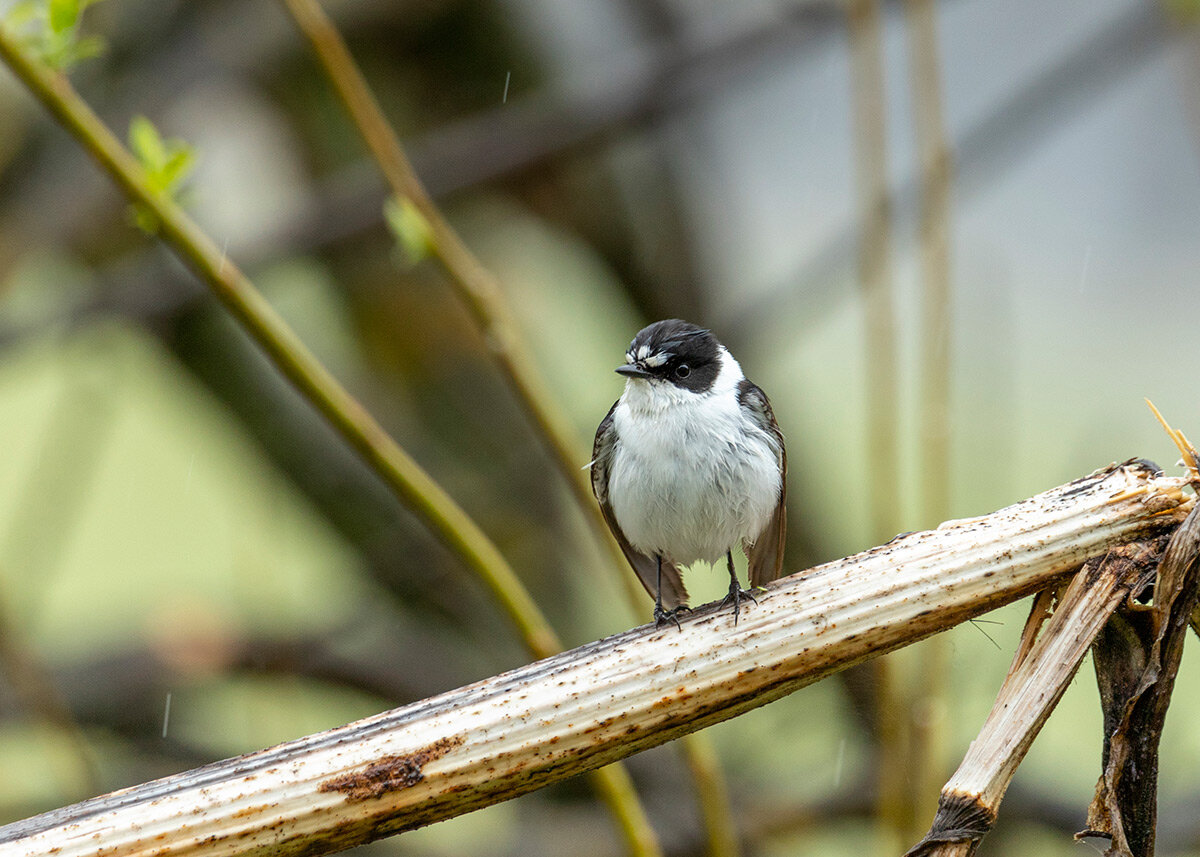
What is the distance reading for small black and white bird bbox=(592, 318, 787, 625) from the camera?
286 cm

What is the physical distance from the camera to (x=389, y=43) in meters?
5.80

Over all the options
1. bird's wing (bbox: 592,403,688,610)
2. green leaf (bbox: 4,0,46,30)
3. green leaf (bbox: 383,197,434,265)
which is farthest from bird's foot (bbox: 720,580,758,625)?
green leaf (bbox: 4,0,46,30)

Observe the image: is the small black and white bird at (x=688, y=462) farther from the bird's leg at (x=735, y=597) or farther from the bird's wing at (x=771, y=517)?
the bird's leg at (x=735, y=597)

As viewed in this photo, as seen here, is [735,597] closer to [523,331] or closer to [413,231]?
[413,231]

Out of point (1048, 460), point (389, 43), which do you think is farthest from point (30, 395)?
point (1048, 460)

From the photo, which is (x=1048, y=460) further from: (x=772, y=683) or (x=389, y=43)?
(x=389, y=43)

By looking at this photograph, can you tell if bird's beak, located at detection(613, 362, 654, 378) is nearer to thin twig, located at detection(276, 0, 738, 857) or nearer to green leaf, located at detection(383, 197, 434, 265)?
thin twig, located at detection(276, 0, 738, 857)

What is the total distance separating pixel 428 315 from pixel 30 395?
9.22 feet

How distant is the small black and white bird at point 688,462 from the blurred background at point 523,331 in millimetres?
1313

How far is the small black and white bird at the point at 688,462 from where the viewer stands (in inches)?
112

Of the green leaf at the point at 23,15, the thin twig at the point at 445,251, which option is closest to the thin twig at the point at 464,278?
the thin twig at the point at 445,251

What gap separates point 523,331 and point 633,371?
256 centimetres

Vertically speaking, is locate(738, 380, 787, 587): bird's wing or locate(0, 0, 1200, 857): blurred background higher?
locate(0, 0, 1200, 857): blurred background

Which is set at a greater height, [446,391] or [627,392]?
[446,391]
